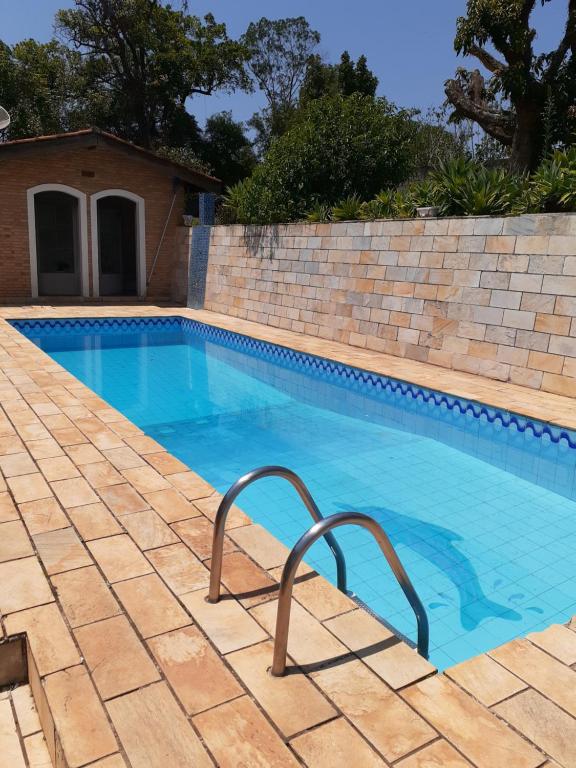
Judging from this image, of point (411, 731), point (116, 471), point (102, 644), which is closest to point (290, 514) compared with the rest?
point (116, 471)

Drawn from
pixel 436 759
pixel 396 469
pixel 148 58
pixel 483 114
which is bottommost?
pixel 396 469

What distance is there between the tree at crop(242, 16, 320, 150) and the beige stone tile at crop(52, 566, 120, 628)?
3793 centimetres

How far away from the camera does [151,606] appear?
2664mm

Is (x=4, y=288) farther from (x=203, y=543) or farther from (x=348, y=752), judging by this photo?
(x=348, y=752)

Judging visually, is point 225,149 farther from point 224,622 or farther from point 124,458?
point 224,622

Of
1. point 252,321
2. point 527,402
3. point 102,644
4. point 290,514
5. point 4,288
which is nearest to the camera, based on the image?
point 102,644

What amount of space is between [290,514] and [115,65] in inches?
1071

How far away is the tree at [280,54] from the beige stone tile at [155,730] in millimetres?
38716

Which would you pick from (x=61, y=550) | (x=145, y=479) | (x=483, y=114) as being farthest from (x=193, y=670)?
(x=483, y=114)

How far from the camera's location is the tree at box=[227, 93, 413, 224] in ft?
45.4

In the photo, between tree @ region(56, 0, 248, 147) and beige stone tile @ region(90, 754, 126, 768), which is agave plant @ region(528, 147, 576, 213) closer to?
beige stone tile @ region(90, 754, 126, 768)

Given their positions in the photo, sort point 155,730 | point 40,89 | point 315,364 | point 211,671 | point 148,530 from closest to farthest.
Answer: point 155,730 → point 211,671 → point 148,530 → point 315,364 → point 40,89

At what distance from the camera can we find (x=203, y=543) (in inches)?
129

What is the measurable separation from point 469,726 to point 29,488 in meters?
3.09
